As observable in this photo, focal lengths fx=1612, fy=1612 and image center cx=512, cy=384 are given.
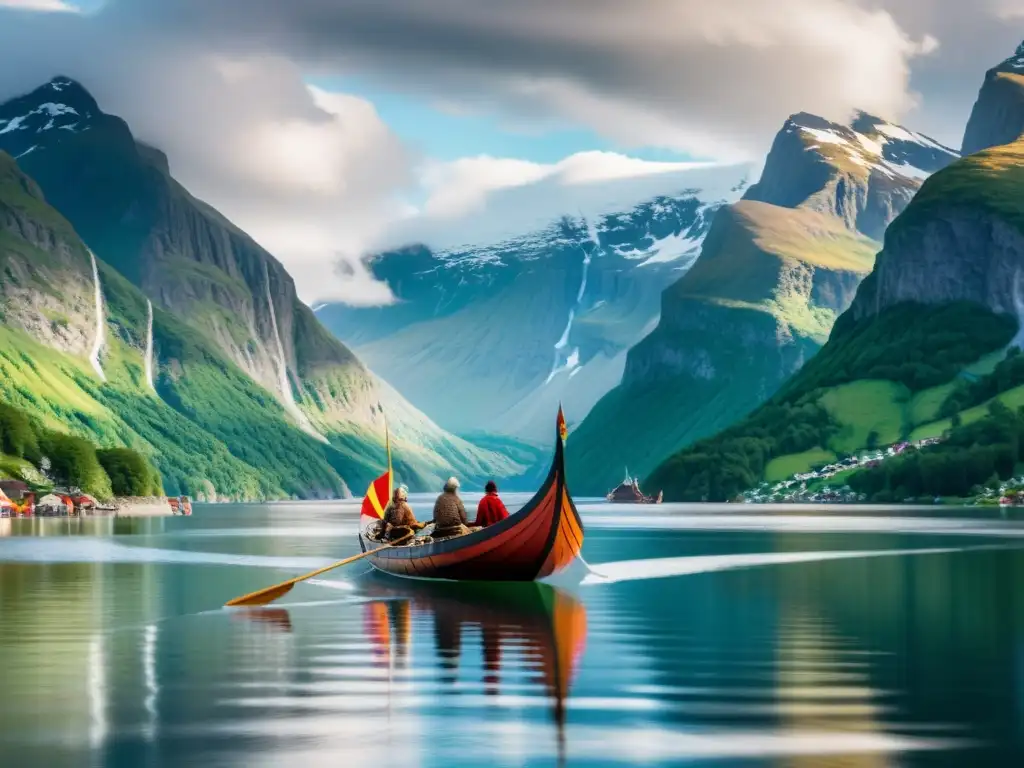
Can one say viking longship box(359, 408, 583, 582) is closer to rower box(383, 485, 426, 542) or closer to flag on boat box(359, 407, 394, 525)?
rower box(383, 485, 426, 542)

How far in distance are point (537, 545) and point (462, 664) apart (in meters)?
26.9

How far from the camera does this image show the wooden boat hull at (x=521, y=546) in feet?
206

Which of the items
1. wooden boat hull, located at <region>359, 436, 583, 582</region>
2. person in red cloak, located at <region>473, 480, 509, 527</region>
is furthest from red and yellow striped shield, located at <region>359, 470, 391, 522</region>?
person in red cloak, located at <region>473, 480, 509, 527</region>

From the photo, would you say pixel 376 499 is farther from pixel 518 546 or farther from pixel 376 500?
pixel 518 546

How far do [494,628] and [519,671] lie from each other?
35.6 ft

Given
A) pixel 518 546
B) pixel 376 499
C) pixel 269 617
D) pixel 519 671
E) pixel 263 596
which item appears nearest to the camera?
pixel 519 671

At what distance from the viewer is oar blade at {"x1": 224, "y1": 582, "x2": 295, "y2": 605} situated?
182 feet

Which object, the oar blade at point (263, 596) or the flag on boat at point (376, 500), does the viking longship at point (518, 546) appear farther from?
the flag on boat at point (376, 500)

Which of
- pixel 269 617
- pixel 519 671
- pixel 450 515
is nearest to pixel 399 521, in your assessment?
pixel 450 515

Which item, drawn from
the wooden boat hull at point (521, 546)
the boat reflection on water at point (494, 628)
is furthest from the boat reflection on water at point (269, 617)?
the wooden boat hull at point (521, 546)

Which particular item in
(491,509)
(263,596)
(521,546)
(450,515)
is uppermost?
(491,509)

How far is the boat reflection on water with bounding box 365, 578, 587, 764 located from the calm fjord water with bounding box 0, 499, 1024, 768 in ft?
0.53

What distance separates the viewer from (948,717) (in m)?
29.1

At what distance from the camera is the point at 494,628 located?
153ft
